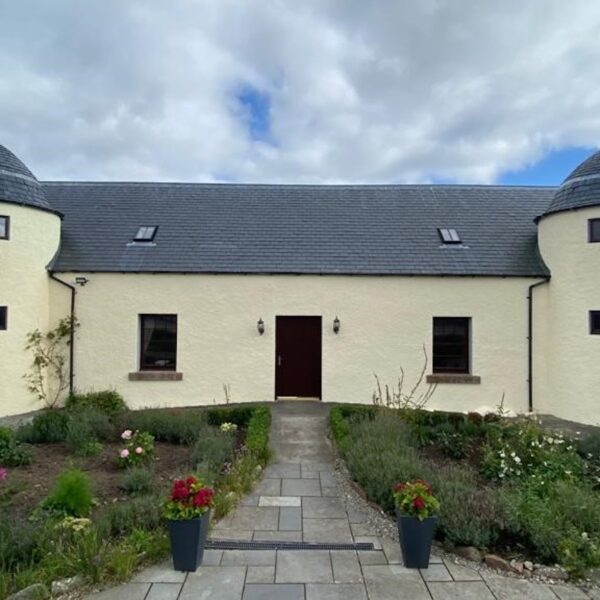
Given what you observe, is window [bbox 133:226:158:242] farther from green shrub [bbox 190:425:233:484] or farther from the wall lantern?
green shrub [bbox 190:425:233:484]

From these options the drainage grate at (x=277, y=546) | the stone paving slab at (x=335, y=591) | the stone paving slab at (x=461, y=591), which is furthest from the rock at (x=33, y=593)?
the stone paving slab at (x=461, y=591)

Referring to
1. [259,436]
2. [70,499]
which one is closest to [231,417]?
[259,436]

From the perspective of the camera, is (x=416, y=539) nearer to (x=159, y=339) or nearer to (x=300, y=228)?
(x=159, y=339)

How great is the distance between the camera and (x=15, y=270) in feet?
34.3

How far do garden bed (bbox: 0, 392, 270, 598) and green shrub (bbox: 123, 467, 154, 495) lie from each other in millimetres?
12

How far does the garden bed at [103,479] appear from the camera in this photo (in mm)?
3867

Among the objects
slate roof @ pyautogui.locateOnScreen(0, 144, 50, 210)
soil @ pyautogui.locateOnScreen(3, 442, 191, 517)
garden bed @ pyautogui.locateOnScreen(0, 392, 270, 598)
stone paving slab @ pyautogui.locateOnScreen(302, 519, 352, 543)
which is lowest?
stone paving slab @ pyautogui.locateOnScreen(302, 519, 352, 543)

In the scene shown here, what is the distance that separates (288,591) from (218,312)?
26.6 feet

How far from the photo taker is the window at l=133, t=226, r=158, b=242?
1214 centimetres

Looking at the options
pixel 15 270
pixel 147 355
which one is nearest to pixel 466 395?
pixel 147 355

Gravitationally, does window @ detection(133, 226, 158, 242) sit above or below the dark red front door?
above

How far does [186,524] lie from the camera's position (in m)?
3.89

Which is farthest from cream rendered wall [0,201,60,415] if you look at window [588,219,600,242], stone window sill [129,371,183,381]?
window [588,219,600,242]

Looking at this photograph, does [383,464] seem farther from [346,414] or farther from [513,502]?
[346,414]
